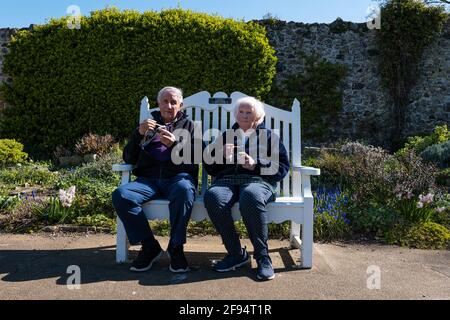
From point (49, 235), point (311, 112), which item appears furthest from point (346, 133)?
point (49, 235)

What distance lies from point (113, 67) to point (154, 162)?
5.32 metres

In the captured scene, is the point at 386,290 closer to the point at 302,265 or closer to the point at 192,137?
the point at 302,265

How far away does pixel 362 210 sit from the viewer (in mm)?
4277

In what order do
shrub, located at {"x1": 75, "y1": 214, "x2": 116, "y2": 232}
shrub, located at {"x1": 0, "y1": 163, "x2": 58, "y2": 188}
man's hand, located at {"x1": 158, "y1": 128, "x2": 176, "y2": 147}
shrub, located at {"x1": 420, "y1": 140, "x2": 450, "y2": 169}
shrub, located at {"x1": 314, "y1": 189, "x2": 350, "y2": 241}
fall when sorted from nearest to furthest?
man's hand, located at {"x1": 158, "y1": 128, "x2": 176, "y2": 147}, shrub, located at {"x1": 314, "y1": 189, "x2": 350, "y2": 241}, shrub, located at {"x1": 75, "y1": 214, "x2": 116, "y2": 232}, shrub, located at {"x1": 0, "y1": 163, "x2": 58, "y2": 188}, shrub, located at {"x1": 420, "y1": 140, "x2": 450, "y2": 169}

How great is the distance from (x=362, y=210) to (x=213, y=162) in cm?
168

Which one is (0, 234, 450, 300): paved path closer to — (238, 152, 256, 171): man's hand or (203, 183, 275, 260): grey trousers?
(203, 183, 275, 260): grey trousers

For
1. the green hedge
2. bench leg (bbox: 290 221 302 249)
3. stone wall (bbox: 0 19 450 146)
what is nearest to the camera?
bench leg (bbox: 290 221 302 249)

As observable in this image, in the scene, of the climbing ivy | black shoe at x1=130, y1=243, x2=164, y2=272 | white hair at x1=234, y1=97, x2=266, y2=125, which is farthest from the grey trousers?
the climbing ivy

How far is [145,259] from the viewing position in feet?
10.1

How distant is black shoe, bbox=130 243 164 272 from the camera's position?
10.0 ft

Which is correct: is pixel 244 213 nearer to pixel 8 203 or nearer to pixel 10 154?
pixel 8 203

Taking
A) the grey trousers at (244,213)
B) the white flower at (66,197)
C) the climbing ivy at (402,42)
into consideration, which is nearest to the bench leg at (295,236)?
the grey trousers at (244,213)

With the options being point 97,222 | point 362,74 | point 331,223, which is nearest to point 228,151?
point 331,223

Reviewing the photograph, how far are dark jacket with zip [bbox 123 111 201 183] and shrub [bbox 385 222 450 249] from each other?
181cm
